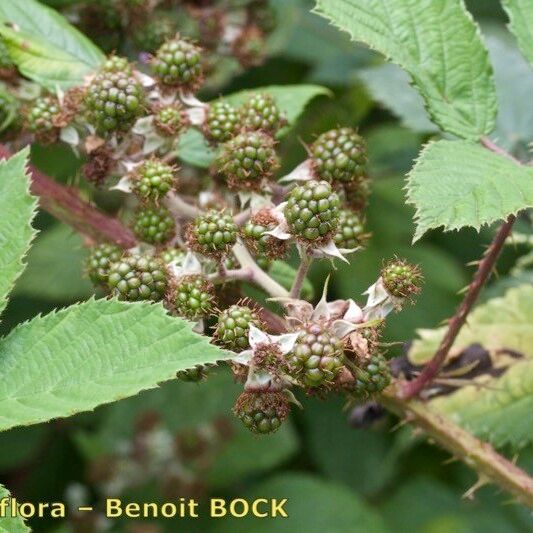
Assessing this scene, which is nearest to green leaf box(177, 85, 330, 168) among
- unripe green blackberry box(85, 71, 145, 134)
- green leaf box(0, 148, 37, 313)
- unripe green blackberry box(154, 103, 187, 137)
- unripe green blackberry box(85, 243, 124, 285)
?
unripe green blackberry box(154, 103, 187, 137)

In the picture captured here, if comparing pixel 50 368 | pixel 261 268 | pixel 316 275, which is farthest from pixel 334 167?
pixel 316 275

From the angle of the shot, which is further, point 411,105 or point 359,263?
point 359,263

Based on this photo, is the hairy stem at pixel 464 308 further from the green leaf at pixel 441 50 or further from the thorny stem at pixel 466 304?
the green leaf at pixel 441 50

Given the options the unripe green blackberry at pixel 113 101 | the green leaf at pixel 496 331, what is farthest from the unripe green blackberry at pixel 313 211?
the green leaf at pixel 496 331

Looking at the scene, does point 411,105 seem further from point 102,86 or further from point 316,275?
point 102,86

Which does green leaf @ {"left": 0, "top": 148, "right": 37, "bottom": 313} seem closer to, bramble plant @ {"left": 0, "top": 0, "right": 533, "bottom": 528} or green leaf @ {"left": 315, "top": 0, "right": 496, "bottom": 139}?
bramble plant @ {"left": 0, "top": 0, "right": 533, "bottom": 528}

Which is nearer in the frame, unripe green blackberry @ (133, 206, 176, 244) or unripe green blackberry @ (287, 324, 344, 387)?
unripe green blackberry @ (287, 324, 344, 387)
